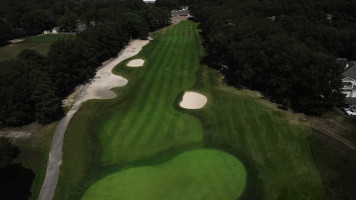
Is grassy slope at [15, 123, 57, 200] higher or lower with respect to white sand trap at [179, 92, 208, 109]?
lower

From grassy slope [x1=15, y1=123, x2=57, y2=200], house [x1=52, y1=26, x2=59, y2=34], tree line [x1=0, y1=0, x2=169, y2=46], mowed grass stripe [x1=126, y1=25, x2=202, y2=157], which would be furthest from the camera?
house [x1=52, y1=26, x2=59, y2=34]

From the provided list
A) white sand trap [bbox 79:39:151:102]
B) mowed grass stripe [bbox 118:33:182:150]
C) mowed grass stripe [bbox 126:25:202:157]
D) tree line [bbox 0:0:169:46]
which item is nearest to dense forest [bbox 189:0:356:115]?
mowed grass stripe [bbox 126:25:202:157]

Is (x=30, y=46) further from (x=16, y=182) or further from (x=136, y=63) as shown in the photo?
(x=16, y=182)

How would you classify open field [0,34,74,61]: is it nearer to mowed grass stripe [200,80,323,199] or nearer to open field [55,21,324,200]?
open field [55,21,324,200]

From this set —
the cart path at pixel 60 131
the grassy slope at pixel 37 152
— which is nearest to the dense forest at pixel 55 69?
the cart path at pixel 60 131

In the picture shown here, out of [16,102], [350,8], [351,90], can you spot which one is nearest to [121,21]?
[16,102]

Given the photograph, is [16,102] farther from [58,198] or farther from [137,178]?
[137,178]

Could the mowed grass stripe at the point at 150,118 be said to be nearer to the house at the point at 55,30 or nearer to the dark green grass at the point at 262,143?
the dark green grass at the point at 262,143
